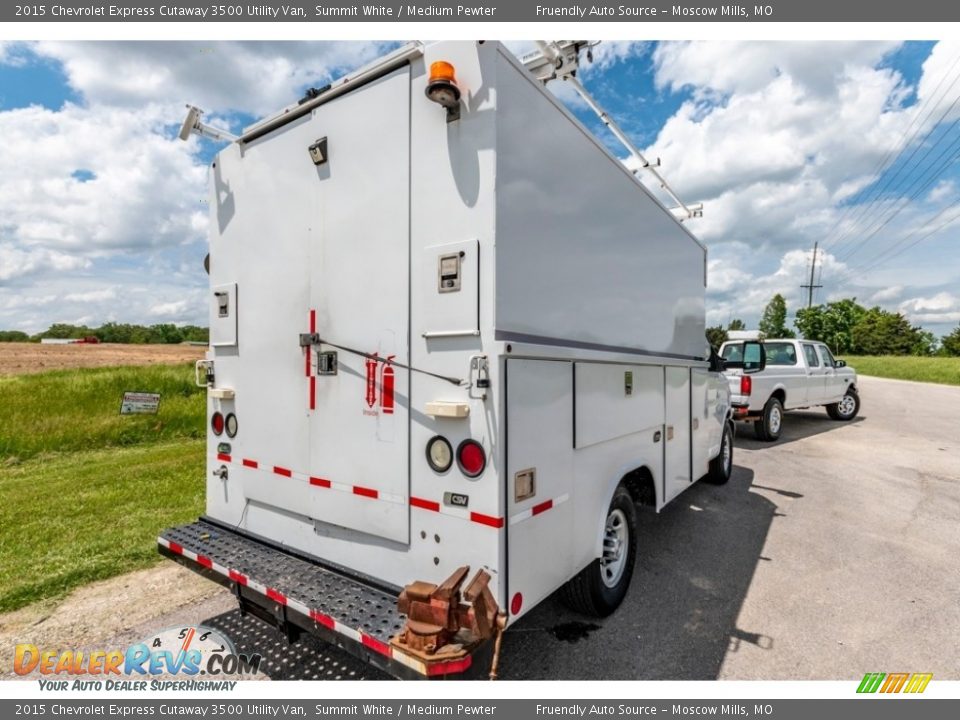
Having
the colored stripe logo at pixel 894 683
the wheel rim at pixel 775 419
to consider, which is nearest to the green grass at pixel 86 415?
the colored stripe logo at pixel 894 683

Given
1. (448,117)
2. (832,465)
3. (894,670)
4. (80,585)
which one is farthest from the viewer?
(832,465)

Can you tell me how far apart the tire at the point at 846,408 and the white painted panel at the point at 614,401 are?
12916 mm

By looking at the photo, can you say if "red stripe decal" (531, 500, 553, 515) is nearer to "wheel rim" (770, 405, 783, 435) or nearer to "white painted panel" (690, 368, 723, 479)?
"white painted panel" (690, 368, 723, 479)

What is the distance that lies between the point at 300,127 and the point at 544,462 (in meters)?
2.55

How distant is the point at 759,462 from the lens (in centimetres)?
867

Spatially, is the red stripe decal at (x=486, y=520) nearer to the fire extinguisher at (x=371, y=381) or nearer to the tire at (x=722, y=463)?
the fire extinguisher at (x=371, y=381)

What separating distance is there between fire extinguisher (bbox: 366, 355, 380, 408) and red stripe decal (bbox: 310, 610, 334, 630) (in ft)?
3.44

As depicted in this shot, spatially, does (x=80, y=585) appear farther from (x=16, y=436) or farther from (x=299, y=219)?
(x=16, y=436)

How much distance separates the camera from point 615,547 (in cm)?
356

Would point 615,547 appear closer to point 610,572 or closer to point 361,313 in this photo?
point 610,572

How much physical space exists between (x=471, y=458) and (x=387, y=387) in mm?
645

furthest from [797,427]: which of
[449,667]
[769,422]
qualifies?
[449,667]

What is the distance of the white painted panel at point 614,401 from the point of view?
2984 millimetres

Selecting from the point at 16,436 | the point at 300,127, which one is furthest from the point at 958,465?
the point at 16,436
